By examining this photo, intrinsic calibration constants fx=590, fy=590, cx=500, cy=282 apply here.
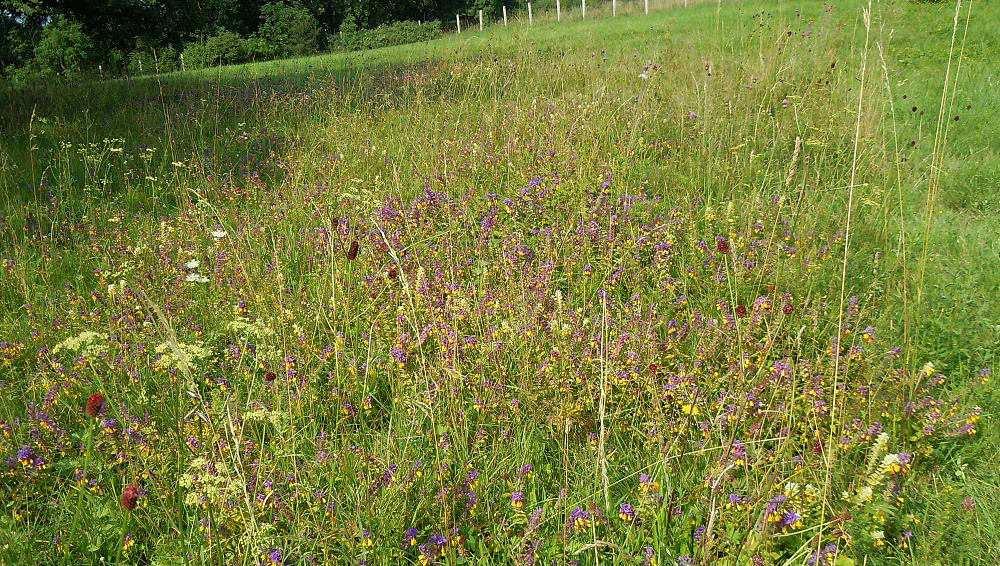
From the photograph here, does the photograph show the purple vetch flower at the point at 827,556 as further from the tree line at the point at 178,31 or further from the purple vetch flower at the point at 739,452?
the tree line at the point at 178,31

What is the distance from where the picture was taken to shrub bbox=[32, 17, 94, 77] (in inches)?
1114

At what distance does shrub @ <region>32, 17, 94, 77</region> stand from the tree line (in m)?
0.05

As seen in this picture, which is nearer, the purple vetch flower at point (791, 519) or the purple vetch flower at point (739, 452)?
the purple vetch flower at point (791, 519)

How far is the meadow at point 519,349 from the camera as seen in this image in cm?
178

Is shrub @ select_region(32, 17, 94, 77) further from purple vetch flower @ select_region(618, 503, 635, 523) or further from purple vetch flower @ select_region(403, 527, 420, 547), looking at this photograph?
purple vetch flower @ select_region(618, 503, 635, 523)

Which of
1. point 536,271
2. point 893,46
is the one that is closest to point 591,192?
point 536,271

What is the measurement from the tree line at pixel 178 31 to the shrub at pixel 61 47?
0.05 m

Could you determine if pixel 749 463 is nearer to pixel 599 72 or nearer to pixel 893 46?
pixel 599 72

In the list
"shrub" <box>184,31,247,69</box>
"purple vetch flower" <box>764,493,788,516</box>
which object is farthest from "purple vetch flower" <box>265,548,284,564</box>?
"shrub" <box>184,31,247,69</box>

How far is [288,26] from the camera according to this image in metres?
50.9

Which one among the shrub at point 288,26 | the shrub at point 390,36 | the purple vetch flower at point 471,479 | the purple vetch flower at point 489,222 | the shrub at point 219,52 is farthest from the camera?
the shrub at point 288,26

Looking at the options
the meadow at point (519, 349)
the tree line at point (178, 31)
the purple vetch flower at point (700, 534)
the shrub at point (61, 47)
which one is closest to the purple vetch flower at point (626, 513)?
the meadow at point (519, 349)

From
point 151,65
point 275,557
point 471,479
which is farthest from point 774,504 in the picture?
point 151,65

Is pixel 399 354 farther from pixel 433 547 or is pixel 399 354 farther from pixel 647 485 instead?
pixel 647 485
